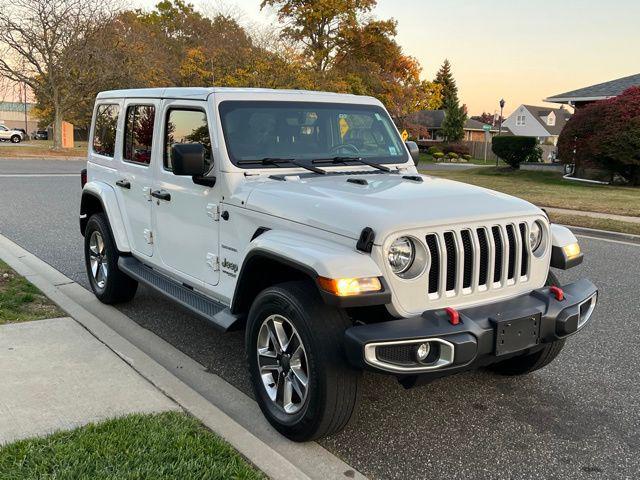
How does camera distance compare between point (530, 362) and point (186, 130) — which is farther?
point (186, 130)

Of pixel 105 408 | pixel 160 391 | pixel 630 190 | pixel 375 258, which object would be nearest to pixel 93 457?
pixel 105 408

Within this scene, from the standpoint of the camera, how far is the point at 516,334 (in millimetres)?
3125

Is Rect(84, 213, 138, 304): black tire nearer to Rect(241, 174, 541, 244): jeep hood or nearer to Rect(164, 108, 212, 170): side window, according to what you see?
Rect(164, 108, 212, 170): side window

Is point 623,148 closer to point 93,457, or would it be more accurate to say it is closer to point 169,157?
point 169,157

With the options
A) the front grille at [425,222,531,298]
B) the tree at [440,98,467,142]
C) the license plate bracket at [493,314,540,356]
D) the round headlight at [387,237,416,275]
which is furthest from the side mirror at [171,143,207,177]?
the tree at [440,98,467,142]

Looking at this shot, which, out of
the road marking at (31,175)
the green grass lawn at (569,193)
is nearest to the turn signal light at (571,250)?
the green grass lawn at (569,193)

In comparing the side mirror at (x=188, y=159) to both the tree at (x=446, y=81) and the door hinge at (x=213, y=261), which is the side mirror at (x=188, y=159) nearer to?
the door hinge at (x=213, y=261)

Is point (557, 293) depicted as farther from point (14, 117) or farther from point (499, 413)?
point (14, 117)

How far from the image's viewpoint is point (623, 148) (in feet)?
63.9

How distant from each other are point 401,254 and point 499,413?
1402mm

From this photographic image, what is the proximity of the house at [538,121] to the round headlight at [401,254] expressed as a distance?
87.0m

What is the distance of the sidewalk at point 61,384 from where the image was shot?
131 inches

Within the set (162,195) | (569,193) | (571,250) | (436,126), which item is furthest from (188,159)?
(436,126)

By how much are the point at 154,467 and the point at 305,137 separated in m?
2.57
